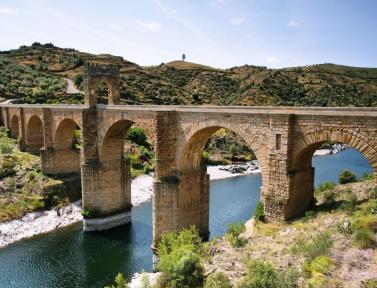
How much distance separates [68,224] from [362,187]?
66.1 feet

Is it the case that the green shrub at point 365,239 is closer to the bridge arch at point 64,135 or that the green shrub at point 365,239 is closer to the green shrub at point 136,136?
the bridge arch at point 64,135

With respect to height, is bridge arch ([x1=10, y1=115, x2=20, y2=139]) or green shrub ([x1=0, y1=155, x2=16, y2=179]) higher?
bridge arch ([x1=10, y1=115, x2=20, y2=139])

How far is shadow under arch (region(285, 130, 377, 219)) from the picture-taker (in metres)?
12.1

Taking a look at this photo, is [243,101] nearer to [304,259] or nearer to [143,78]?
[143,78]

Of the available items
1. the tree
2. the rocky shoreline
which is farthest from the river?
the rocky shoreline

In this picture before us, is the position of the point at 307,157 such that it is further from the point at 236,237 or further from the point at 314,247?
the point at 314,247

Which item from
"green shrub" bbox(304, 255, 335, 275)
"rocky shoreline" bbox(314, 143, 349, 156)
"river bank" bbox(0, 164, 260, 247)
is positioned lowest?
"river bank" bbox(0, 164, 260, 247)

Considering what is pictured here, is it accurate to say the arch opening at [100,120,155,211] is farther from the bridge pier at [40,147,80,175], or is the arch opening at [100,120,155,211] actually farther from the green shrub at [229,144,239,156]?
the green shrub at [229,144,239,156]

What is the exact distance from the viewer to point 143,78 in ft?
252

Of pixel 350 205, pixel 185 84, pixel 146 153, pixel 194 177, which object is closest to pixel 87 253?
pixel 194 177

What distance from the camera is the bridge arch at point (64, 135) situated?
29.8 m

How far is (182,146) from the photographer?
1834cm

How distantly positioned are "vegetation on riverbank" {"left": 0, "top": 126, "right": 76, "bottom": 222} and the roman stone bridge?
5.11ft

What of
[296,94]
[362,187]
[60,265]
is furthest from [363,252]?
Result: [296,94]
